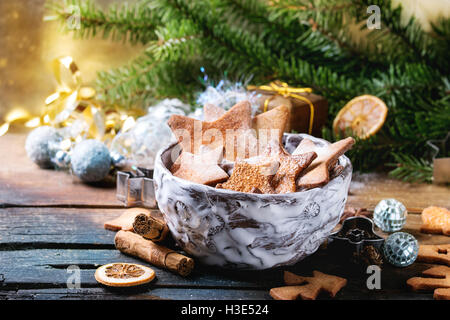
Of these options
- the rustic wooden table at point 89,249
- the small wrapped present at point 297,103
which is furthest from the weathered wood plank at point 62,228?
the small wrapped present at point 297,103

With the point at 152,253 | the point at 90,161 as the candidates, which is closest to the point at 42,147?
the point at 90,161

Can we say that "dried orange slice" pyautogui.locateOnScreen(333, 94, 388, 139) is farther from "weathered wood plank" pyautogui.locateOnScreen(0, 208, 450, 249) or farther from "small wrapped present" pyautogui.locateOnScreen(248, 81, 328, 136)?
"weathered wood plank" pyautogui.locateOnScreen(0, 208, 450, 249)

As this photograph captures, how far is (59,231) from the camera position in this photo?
99 cm

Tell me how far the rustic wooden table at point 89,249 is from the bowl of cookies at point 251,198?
0.15ft

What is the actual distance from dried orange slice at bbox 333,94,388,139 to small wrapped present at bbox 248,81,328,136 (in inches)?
2.5

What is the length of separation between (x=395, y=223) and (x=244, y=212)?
411 millimetres

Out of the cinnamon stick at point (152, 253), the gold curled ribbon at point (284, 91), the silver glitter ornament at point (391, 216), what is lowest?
the cinnamon stick at point (152, 253)

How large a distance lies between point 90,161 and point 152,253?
0.43 meters

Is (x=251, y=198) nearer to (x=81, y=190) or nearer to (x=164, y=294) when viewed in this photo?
(x=164, y=294)

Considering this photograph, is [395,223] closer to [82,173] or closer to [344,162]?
[344,162]

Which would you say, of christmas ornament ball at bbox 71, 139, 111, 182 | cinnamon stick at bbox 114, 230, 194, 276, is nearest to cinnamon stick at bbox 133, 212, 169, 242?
cinnamon stick at bbox 114, 230, 194, 276

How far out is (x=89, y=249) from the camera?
0.93 meters

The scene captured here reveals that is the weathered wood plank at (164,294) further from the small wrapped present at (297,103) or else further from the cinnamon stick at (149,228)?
the small wrapped present at (297,103)

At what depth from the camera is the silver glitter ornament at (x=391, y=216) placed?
3.31 ft
